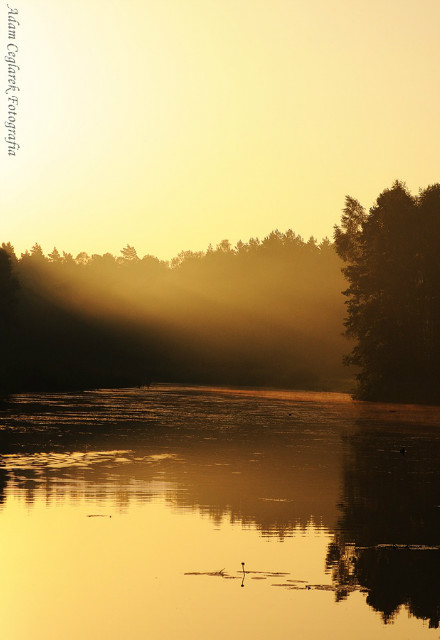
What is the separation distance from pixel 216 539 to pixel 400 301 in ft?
268

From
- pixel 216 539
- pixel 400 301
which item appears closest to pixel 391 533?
pixel 216 539

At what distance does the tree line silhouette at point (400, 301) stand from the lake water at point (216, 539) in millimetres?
50321

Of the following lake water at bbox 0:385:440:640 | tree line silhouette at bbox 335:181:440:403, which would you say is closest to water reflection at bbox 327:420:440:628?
lake water at bbox 0:385:440:640

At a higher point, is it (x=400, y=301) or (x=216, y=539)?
(x=400, y=301)

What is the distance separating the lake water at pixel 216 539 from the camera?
51.8ft

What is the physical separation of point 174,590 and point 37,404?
62.1 metres

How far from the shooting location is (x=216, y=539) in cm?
2241

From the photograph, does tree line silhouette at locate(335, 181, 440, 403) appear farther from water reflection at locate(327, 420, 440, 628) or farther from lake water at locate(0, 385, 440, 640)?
water reflection at locate(327, 420, 440, 628)

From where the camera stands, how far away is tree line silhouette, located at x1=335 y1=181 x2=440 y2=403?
99000 millimetres

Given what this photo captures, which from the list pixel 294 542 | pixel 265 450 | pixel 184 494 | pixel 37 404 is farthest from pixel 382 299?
pixel 294 542

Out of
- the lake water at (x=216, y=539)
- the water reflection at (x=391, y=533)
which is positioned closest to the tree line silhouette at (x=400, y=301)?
the lake water at (x=216, y=539)

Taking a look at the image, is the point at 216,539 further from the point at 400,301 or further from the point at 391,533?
the point at 400,301

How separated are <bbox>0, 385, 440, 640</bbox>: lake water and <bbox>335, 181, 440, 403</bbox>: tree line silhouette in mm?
50321

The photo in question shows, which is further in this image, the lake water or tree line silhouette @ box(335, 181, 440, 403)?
tree line silhouette @ box(335, 181, 440, 403)
